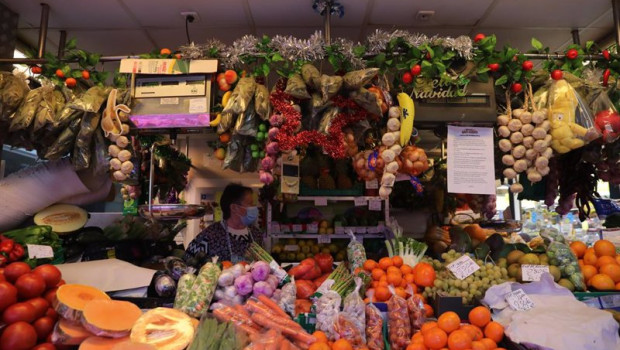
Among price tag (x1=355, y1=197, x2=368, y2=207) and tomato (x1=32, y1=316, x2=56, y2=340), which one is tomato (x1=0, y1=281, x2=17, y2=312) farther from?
price tag (x1=355, y1=197, x2=368, y2=207)

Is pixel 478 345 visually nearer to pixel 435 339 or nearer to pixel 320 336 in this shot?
pixel 435 339

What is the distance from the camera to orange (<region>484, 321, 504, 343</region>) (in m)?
2.10

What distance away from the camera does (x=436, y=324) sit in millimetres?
2102

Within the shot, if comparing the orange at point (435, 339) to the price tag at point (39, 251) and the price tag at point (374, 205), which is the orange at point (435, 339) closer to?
the price tag at point (39, 251)

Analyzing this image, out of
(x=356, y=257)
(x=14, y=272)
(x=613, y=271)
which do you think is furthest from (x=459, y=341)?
(x=14, y=272)

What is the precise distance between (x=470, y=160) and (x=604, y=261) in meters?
1.12

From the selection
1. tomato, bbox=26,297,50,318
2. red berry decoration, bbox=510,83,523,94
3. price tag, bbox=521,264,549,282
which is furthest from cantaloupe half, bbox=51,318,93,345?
red berry decoration, bbox=510,83,523,94

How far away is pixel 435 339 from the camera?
1967 mm

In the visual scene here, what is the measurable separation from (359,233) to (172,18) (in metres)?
3.20

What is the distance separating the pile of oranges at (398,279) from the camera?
8.02ft

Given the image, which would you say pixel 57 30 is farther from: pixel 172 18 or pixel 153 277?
pixel 153 277

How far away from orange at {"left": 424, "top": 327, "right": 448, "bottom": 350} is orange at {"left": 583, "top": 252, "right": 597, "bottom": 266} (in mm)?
1447

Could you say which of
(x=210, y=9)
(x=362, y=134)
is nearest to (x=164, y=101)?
(x=210, y=9)

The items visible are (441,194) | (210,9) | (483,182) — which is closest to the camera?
(483,182)
